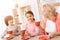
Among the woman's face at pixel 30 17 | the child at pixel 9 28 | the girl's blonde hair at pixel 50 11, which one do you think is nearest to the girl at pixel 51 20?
the girl's blonde hair at pixel 50 11

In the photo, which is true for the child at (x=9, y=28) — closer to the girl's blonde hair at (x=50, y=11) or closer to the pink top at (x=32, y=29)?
the pink top at (x=32, y=29)

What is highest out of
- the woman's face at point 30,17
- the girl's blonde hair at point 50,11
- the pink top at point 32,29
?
the girl's blonde hair at point 50,11

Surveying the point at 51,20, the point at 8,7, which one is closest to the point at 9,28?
the point at 8,7

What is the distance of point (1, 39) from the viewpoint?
1.56 m

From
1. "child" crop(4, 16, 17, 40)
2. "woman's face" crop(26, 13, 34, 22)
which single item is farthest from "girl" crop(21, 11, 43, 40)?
"child" crop(4, 16, 17, 40)

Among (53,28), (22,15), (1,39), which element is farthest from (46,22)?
(1,39)

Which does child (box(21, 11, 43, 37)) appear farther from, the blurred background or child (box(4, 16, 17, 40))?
child (box(4, 16, 17, 40))

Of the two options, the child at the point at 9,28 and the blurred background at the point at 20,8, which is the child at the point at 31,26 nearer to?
the blurred background at the point at 20,8

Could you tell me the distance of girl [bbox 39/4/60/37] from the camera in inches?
58.3

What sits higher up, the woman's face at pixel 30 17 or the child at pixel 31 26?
the woman's face at pixel 30 17

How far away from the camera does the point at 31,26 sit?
5.07 feet

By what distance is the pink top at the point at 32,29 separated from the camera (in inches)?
60.0

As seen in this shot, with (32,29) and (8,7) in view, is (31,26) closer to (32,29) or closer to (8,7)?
(32,29)

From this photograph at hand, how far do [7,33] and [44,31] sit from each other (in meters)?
0.37
